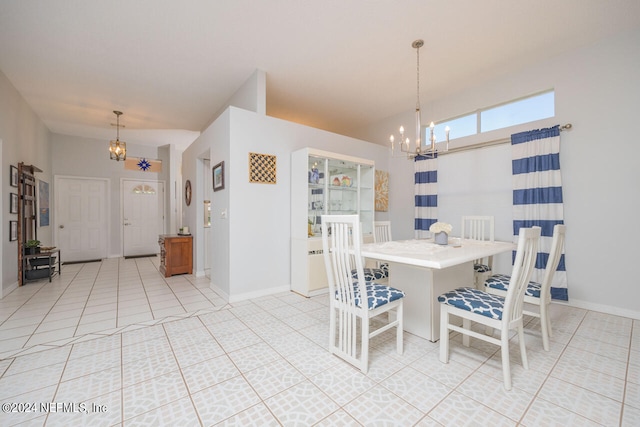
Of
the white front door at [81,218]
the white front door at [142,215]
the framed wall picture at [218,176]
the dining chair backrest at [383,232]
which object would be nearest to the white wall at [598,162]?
the dining chair backrest at [383,232]

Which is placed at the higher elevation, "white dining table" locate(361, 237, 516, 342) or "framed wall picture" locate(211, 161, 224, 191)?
"framed wall picture" locate(211, 161, 224, 191)

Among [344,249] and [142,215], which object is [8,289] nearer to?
[142,215]

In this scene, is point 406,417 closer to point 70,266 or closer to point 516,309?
point 516,309

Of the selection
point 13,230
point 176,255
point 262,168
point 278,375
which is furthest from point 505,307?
point 13,230

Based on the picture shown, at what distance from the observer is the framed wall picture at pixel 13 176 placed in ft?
12.3

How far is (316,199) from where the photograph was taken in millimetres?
3781

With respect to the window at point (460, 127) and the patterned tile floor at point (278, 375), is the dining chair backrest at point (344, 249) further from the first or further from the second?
the window at point (460, 127)

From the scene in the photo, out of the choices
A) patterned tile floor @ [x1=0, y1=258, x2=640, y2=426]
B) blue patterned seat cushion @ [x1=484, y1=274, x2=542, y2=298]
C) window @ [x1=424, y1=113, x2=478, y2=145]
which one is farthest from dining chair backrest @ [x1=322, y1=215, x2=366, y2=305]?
window @ [x1=424, y1=113, x2=478, y2=145]

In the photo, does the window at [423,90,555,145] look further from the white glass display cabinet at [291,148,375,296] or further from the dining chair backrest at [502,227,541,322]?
the dining chair backrest at [502,227,541,322]

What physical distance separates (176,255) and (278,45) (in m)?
3.75

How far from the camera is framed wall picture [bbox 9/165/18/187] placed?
3.76m

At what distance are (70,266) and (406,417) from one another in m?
7.15

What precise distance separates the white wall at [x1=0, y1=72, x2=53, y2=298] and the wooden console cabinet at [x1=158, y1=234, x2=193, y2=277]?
72.6 inches

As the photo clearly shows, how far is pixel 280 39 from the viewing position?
291 cm
